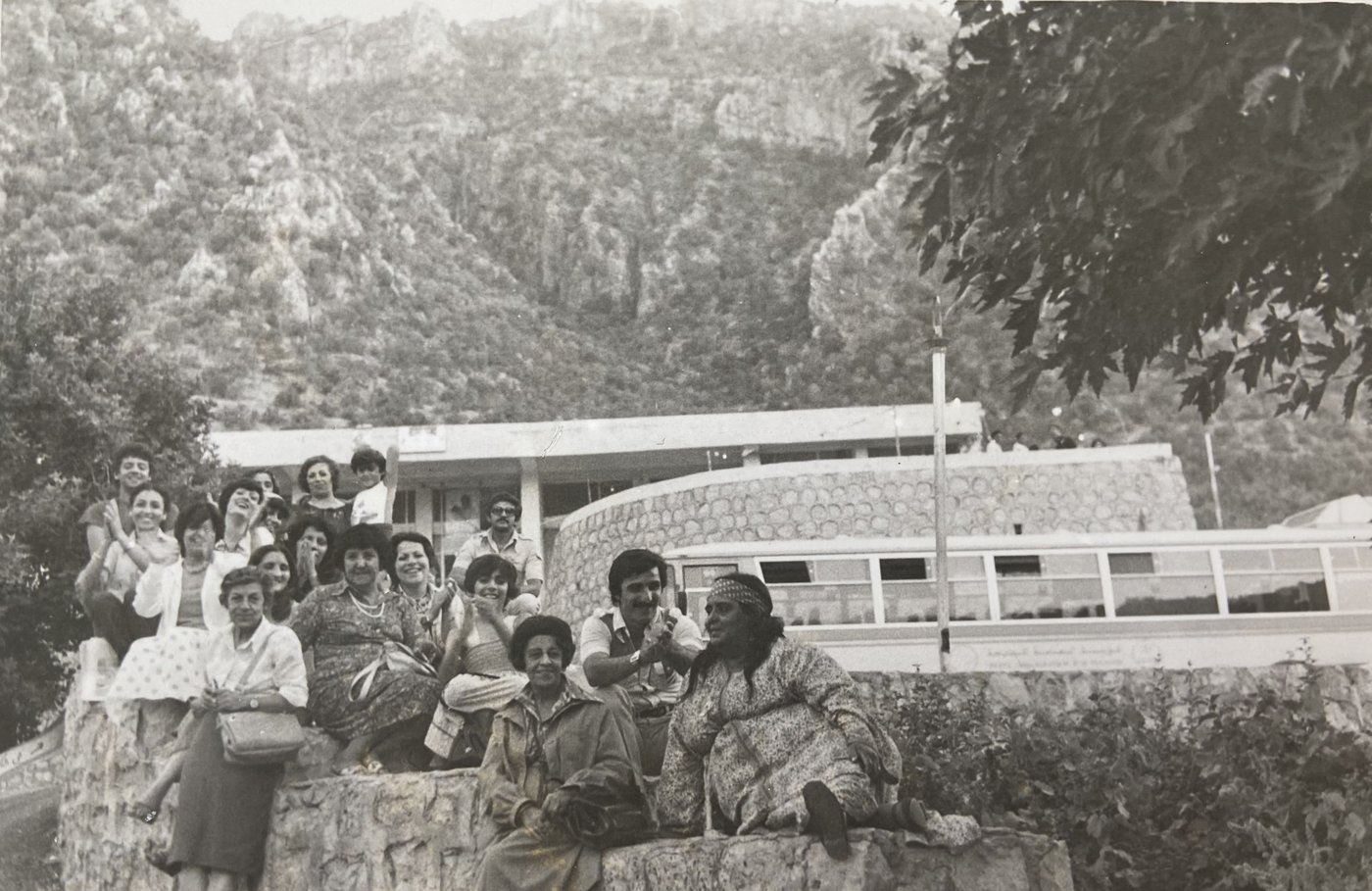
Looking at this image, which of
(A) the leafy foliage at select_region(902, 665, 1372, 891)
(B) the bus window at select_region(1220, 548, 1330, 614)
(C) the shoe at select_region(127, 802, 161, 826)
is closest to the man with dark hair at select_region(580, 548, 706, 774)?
(A) the leafy foliage at select_region(902, 665, 1372, 891)

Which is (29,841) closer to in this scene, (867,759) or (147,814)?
(147,814)

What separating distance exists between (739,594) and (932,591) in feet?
3.78

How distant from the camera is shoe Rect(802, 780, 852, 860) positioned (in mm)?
2748

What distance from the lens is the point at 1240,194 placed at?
12.5 ft

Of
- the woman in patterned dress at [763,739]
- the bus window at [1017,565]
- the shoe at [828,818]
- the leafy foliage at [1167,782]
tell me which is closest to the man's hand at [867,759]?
the woman in patterned dress at [763,739]

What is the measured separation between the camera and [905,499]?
4020 mm

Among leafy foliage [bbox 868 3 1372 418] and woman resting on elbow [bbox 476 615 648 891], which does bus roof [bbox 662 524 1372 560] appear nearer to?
leafy foliage [bbox 868 3 1372 418]

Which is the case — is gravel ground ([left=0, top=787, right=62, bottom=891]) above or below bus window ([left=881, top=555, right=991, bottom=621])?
below

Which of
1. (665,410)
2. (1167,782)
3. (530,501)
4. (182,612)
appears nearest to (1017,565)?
(1167,782)

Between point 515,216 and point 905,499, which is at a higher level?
point 515,216

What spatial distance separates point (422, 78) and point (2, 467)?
191cm

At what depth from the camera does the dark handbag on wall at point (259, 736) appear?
3.46 m

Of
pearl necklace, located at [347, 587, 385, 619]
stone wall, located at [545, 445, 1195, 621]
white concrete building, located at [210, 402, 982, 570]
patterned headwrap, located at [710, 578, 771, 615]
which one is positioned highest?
white concrete building, located at [210, 402, 982, 570]

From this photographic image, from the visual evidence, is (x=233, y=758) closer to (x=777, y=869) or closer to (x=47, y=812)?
(x=47, y=812)
